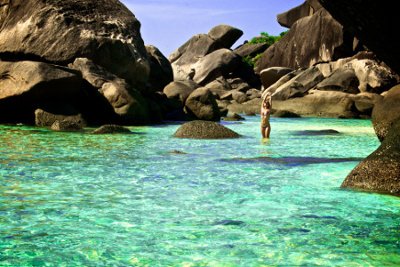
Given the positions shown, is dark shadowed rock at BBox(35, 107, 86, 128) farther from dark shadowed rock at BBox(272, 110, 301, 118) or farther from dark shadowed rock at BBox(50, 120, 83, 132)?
dark shadowed rock at BBox(272, 110, 301, 118)

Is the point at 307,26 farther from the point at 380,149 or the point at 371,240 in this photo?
the point at 371,240

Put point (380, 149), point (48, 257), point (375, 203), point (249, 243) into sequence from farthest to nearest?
point (380, 149)
point (375, 203)
point (249, 243)
point (48, 257)

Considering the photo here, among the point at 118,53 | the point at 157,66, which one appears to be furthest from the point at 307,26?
the point at 118,53

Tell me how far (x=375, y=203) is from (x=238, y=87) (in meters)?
34.1

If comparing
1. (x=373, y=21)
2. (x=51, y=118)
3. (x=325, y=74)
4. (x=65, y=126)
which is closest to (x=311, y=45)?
(x=325, y=74)

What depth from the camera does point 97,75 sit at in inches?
704

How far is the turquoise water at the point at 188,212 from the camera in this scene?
3.94 meters

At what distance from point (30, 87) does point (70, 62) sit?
308cm

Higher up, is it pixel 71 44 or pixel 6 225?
pixel 71 44

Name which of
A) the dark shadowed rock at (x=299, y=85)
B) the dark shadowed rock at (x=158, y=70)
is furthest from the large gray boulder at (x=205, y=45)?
the dark shadowed rock at (x=158, y=70)

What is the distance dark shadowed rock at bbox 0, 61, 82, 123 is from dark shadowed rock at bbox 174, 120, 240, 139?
4.37 metres

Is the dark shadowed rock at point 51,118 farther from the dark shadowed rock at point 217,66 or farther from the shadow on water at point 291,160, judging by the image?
the dark shadowed rock at point 217,66

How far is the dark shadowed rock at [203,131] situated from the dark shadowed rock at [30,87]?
14.3 ft

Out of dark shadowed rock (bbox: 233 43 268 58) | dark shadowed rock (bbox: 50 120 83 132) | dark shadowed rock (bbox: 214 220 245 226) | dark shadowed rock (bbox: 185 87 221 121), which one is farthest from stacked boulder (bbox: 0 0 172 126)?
dark shadowed rock (bbox: 233 43 268 58)
